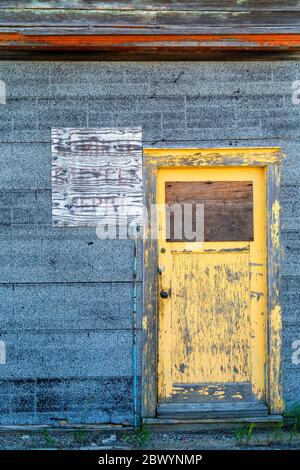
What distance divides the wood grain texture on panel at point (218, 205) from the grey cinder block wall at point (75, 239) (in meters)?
0.35

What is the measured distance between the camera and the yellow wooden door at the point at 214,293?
18.0ft

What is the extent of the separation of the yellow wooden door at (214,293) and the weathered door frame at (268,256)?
0.07 meters

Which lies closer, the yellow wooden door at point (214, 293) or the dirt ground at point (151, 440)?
the dirt ground at point (151, 440)

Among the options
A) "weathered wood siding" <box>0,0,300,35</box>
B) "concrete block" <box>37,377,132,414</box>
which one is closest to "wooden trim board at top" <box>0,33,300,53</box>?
"weathered wood siding" <box>0,0,300,35</box>

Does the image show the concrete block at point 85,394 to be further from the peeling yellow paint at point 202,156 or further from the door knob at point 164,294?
the peeling yellow paint at point 202,156

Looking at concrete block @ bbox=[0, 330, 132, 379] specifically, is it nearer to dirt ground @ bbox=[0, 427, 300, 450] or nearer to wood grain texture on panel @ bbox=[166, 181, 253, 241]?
dirt ground @ bbox=[0, 427, 300, 450]

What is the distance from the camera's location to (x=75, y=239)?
5.45m

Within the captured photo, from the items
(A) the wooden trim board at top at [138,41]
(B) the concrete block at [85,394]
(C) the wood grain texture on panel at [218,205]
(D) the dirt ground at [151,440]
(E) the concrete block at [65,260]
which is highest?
(A) the wooden trim board at top at [138,41]

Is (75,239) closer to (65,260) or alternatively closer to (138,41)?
(65,260)

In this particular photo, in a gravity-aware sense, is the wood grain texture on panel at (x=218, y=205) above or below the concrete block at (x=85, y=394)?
above

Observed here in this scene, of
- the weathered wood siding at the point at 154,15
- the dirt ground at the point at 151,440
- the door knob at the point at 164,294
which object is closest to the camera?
the dirt ground at the point at 151,440

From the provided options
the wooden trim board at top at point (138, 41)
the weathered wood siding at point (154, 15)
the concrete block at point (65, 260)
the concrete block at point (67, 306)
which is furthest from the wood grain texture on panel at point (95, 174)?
the weathered wood siding at point (154, 15)

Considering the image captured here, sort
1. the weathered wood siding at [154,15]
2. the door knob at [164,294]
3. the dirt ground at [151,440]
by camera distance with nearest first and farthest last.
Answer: the dirt ground at [151,440] → the weathered wood siding at [154,15] → the door knob at [164,294]

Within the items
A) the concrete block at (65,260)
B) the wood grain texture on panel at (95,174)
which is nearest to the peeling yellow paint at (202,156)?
the wood grain texture on panel at (95,174)
